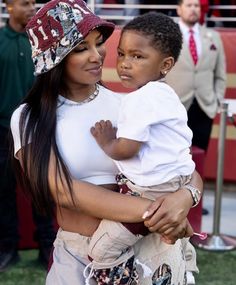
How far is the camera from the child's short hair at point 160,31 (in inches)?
93.7

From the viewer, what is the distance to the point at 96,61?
2414 millimetres

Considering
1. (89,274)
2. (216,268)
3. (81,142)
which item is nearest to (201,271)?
(216,268)

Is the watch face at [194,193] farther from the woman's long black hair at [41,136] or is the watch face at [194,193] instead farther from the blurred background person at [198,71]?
the blurred background person at [198,71]

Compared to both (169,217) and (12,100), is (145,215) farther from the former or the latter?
(12,100)

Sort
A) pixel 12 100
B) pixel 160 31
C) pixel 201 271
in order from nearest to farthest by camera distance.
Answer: pixel 160 31 → pixel 12 100 → pixel 201 271

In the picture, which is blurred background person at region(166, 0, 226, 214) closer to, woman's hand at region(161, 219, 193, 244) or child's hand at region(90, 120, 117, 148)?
child's hand at region(90, 120, 117, 148)

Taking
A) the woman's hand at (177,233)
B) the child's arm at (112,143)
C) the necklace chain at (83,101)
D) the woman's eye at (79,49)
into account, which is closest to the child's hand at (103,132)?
the child's arm at (112,143)

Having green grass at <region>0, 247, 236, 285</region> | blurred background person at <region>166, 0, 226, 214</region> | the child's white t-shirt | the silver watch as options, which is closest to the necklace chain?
the child's white t-shirt

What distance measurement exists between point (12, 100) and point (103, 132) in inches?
113

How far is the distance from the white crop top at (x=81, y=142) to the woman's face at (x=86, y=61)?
0.11 m

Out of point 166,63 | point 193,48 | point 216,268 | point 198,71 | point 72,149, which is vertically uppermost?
point 166,63

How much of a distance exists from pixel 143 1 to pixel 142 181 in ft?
21.4

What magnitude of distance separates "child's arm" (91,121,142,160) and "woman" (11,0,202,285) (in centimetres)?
4

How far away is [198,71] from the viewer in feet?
21.6
